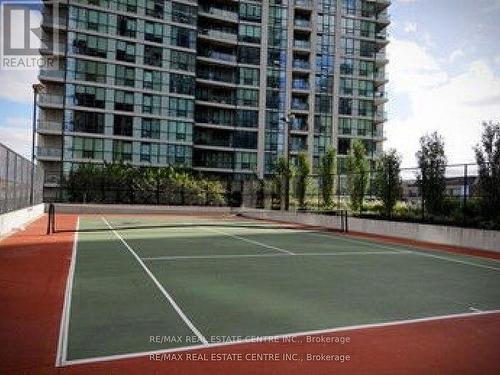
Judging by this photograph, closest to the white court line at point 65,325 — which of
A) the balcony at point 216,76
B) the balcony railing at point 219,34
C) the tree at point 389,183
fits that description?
the tree at point 389,183

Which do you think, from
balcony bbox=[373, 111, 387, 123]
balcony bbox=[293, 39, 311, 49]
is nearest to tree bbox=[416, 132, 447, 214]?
balcony bbox=[293, 39, 311, 49]

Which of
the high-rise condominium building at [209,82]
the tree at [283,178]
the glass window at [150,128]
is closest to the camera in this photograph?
the tree at [283,178]

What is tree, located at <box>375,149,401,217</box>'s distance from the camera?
24.9m

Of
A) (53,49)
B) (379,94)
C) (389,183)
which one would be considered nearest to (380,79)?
(379,94)

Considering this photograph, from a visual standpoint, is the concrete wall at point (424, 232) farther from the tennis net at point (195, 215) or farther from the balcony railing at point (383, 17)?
the balcony railing at point (383, 17)

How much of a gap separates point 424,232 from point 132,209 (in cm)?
2472

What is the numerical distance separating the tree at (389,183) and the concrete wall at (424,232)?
1.24 meters

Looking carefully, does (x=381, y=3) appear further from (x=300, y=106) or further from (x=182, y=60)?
(x=182, y=60)

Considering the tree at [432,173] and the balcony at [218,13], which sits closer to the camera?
the tree at [432,173]

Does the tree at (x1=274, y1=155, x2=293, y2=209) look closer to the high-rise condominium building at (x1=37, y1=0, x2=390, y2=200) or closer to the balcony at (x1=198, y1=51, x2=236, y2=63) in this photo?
the high-rise condominium building at (x1=37, y1=0, x2=390, y2=200)

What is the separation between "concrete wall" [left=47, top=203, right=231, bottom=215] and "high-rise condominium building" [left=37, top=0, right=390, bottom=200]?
15.3m

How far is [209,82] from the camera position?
6938cm

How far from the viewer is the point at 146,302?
8.48 metres

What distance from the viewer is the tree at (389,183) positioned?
24906mm
